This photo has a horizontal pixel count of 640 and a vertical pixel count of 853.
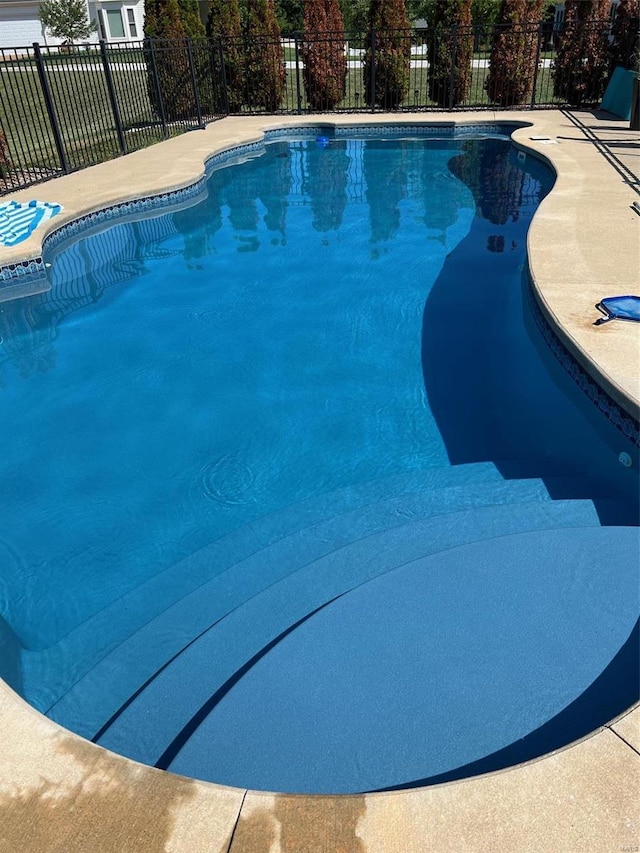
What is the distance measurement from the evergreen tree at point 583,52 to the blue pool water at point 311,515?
333 inches

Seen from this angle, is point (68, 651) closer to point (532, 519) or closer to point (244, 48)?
point (532, 519)

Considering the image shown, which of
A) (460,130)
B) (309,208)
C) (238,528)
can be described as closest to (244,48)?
(460,130)

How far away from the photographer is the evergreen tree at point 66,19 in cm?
3481

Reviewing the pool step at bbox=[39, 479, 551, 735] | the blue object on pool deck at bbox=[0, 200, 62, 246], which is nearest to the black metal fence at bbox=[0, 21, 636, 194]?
the blue object on pool deck at bbox=[0, 200, 62, 246]

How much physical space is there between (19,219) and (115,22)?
135ft

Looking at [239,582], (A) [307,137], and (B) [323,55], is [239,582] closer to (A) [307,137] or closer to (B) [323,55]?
(A) [307,137]

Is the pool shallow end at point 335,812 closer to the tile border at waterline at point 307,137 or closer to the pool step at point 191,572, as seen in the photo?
the pool step at point 191,572

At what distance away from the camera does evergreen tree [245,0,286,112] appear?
1461 centimetres

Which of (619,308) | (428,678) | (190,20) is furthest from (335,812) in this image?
(190,20)

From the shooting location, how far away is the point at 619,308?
14.8 ft

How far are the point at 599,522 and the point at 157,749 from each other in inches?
90.4

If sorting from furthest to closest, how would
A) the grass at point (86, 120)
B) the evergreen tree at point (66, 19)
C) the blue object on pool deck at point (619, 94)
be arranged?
the evergreen tree at point (66, 19), the blue object on pool deck at point (619, 94), the grass at point (86, 120)

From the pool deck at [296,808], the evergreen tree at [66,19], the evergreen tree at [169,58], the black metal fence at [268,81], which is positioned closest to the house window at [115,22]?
the evergreen tree at [66,19]

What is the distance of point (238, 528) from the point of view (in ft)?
12.4
